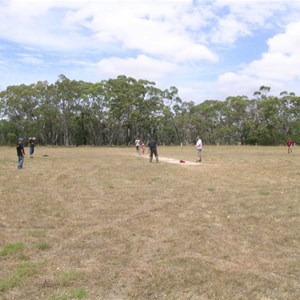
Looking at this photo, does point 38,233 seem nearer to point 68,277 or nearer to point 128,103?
point 68,277

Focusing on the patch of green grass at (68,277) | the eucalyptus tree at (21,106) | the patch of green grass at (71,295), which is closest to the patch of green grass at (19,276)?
the patch of green grass at (68,277)

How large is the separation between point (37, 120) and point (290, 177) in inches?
2416

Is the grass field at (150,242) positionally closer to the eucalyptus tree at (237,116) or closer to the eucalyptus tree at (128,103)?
the eucalyptus tree at (128,103)

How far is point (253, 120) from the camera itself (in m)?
74.4

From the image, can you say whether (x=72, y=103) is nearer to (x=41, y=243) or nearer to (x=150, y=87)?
(x=150, y=87)

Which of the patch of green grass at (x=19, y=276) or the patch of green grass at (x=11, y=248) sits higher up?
the patch of green grass at (x=11, y=248)

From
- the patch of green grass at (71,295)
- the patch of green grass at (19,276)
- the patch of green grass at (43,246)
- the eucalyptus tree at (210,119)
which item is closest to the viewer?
the patch of green grass at (71,295)

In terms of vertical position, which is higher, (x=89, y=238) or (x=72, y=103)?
(x=72, y=103)

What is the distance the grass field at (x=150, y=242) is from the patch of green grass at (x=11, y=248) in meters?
0.02

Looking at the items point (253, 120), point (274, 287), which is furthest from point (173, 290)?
point (253, 120)

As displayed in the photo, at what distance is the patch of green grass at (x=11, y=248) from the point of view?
6.26 m

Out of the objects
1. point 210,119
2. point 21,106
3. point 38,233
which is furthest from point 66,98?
point 38,233

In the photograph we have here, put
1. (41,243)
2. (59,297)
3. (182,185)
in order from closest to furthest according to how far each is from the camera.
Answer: (59,297) → (41,243) → (182,185)

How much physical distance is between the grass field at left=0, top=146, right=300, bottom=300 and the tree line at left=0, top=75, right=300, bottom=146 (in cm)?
5386
